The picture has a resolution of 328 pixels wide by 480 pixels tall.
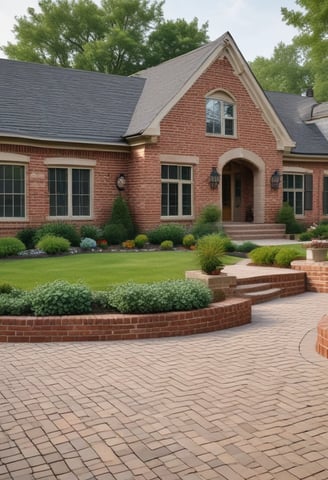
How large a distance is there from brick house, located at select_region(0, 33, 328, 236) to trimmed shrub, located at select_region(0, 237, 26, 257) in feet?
8.11

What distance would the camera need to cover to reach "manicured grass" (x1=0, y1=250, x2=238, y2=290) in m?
→ 10.8

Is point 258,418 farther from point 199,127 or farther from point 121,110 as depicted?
point 121,110

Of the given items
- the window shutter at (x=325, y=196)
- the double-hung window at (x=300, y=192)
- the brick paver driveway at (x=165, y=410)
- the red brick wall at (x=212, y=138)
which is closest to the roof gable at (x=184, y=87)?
the red brick wall at (x=212, y=138)

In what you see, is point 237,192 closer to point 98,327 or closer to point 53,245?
point 53,245

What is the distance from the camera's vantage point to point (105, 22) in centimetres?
4412

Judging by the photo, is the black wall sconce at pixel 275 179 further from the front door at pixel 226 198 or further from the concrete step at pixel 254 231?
the front door at pixel 226 198

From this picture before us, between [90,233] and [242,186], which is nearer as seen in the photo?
[90,233]

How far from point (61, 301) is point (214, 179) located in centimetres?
1436

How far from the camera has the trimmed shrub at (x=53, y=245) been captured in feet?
52.2

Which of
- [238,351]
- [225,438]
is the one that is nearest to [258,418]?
[225,438]

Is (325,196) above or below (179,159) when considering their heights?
below

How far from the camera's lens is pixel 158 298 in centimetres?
809

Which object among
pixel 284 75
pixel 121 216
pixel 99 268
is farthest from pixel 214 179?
pixel 284 75

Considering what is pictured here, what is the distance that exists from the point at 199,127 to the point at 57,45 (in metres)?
27.6
